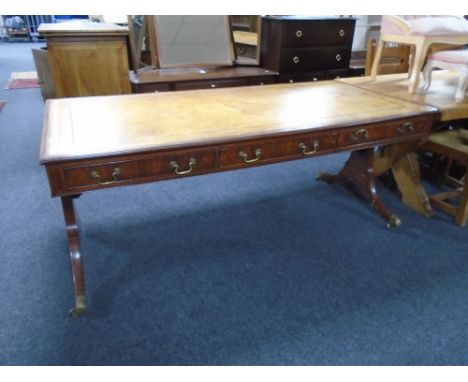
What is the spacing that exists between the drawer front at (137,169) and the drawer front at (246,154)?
0.05m

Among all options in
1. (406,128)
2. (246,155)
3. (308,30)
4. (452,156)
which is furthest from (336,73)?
(246,155)

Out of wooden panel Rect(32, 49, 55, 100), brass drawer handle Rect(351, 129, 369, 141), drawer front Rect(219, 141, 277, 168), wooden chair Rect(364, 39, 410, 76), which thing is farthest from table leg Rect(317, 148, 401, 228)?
wooden panel Rect(32, 49, 55, 100)

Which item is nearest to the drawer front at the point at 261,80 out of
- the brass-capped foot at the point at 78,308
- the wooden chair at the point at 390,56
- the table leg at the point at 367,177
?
the wooden chair at the point at 390,56

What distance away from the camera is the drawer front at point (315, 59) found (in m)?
2.96

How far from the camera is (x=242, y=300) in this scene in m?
1.65

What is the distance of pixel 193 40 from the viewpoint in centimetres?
277

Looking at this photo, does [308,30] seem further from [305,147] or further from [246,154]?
[246,154]

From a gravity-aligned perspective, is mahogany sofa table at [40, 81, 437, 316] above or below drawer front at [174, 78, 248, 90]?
above

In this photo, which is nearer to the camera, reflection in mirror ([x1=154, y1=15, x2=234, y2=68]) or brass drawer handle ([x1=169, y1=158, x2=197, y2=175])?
brass drawer handle ([x1=169, y1=158, x2=197, y2=175])

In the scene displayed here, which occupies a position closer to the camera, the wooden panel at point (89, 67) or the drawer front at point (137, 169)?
the drawer front at point (137, 169)

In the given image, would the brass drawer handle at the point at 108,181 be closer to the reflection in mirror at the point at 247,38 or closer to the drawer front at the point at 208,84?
the drawer front at the point at 208,84

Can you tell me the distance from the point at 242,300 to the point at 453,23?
1.75 m

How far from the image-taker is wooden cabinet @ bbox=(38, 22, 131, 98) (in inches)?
92.6

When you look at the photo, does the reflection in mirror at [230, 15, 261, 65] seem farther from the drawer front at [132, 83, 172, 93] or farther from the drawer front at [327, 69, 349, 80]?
the drawer front at [132, 83, 172, 93]
